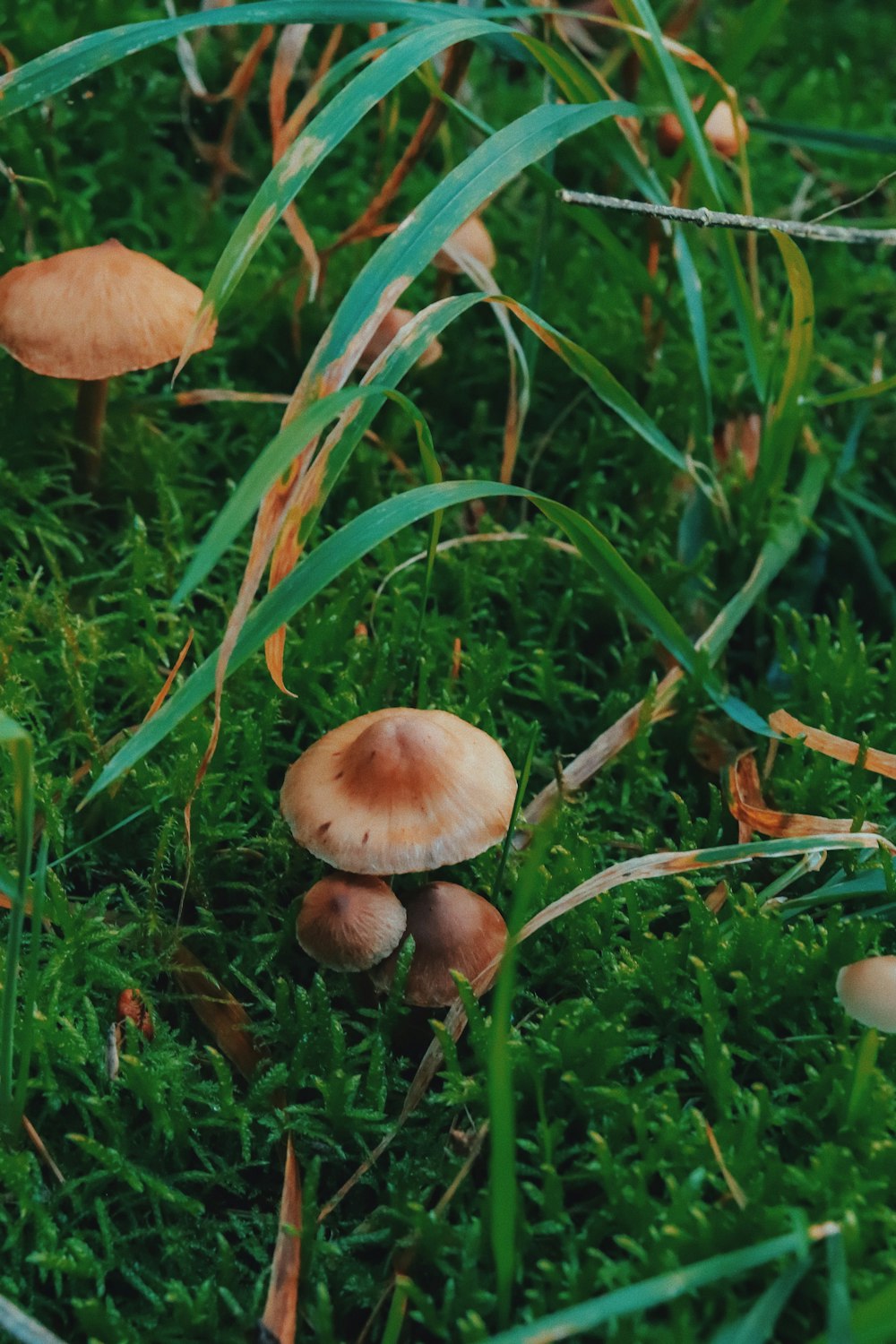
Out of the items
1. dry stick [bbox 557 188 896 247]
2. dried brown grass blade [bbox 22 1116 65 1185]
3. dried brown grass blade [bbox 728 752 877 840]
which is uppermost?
dry stick [bbox 557 188 896 247]

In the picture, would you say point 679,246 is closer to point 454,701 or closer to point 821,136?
point 821,136

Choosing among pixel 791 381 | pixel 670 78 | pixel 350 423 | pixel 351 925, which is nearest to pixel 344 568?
pixel 350 423

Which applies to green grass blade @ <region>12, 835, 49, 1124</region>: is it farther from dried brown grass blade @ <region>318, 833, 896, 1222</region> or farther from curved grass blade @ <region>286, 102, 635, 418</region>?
curved grass blade @ <region>286, 102, 635, 418</region>

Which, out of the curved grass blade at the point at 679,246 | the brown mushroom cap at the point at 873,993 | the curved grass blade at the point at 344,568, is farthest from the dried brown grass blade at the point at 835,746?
the curved grass blade at the point at 679,246

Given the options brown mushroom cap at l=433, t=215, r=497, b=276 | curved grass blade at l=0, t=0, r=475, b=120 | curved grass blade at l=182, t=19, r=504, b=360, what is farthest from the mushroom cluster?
brown mushroom cap at l=433, t=215, r=497, b=276

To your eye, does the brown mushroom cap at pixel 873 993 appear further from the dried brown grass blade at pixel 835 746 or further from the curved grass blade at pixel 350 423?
the curved grass blade at pixel 350 423

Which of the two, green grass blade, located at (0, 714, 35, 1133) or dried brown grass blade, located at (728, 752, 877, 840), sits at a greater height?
green grass blade, located at (0, 714, 35, 1133)

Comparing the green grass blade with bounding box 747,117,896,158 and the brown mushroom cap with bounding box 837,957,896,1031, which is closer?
the brown mushroom cap with bounding box 837,957,896,1031

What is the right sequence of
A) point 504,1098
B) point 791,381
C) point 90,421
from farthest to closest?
point 90,421 → point 791,381 → point 504,1098
